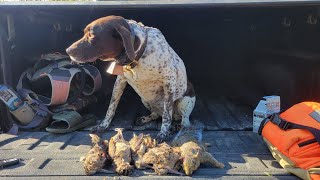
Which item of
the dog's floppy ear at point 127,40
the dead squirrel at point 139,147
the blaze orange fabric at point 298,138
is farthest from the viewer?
the dog's floppy ear at point 127,40

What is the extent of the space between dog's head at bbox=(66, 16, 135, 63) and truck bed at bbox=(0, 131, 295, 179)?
2.47 ft

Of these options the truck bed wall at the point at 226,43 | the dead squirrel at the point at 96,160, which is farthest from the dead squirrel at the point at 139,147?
the truck bed wall at the point at 226,43

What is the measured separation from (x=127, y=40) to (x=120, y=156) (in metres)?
0.91

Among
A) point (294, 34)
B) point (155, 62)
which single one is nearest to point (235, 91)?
point (294, 34)

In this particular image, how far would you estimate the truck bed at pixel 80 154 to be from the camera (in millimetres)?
2393

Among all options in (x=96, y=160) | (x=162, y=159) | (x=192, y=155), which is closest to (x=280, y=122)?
(x=192, y=155)

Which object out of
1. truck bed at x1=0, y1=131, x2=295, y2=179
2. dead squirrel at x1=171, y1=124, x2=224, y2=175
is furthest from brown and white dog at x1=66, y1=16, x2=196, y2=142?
dead squirrel at x1=171, y1=124, x2=224, y2=175

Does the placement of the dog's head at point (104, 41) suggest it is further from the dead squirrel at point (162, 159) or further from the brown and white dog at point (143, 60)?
the dead squirrel at point (162, 159)

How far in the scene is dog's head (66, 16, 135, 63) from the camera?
115 inches

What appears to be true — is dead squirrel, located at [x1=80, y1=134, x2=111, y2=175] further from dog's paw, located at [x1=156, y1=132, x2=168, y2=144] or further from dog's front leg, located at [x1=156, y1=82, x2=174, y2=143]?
dog's front leg, located at [x1=156, y1=82, x2=174, y2=143]

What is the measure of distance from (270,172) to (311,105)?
82 centimetres

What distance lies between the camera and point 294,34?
4324 mm

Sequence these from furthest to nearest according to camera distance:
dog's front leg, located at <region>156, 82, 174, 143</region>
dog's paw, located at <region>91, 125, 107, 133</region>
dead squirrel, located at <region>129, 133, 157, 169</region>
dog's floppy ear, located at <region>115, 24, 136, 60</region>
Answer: dog's paw, located at <region>91, 125, 107, 133</region> < dog's front leg, located at <region>156, 82, 174, 143</region> < dog's floppy ear, located at <region>115, 24, 136, 60</region> < dead squirrel, located at <region>129, 133, 157, 169</region>

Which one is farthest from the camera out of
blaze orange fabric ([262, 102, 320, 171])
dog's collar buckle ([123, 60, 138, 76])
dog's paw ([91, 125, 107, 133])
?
dog's paw ([91, 125, 107, 133])
